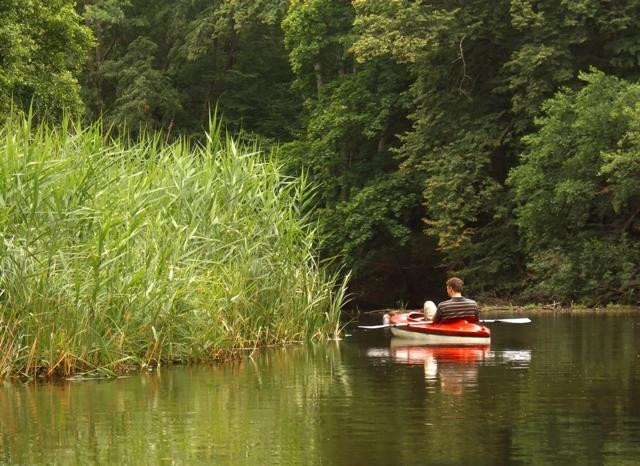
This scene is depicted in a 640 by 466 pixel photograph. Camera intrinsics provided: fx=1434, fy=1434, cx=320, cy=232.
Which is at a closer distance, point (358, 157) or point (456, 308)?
point (456, 308)

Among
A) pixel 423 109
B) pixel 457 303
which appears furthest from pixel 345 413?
pixel 423 109

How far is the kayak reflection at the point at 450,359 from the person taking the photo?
552 inches

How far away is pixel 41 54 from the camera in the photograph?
35.0m

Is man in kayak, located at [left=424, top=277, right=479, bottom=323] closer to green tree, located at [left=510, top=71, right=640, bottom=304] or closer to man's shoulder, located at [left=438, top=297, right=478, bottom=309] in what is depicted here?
man's shoulder, located at [left=438, top=297, right=478, bottom=309]

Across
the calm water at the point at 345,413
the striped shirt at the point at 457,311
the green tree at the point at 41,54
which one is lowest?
the calm water at the point at 345,413

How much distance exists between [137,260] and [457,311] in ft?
19.7

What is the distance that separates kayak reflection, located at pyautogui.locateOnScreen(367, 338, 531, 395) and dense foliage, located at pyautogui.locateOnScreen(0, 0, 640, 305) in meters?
13.6

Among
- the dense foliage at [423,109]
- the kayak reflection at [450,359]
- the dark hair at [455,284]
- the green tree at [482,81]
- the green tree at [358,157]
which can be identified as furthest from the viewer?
the green tree at [358,157]

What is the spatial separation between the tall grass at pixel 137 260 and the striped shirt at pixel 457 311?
1.67 metres

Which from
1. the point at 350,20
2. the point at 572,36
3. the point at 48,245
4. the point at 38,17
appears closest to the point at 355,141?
the point at 350,20

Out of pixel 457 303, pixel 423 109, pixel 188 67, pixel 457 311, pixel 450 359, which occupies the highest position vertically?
pixel 188 67

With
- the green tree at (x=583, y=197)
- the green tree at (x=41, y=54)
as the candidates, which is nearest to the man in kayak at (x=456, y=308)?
the green tree at (x=583, y=197)

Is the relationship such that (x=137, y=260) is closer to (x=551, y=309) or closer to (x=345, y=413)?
(x=345, y=413)

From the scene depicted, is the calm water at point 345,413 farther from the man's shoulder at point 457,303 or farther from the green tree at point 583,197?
the green tree at point 583,197
